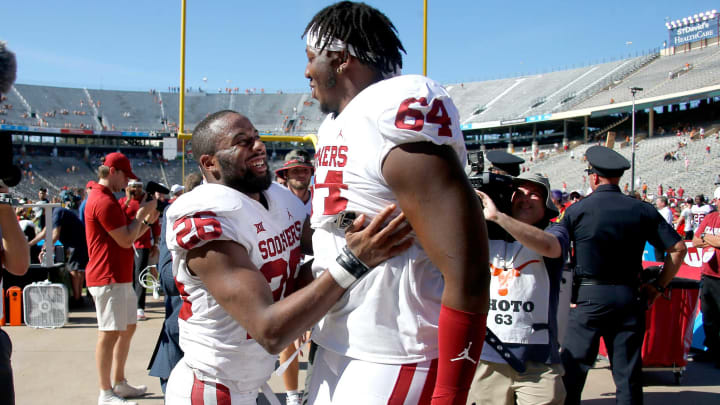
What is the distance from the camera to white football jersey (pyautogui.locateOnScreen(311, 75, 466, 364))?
122cm

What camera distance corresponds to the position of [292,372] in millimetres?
3973

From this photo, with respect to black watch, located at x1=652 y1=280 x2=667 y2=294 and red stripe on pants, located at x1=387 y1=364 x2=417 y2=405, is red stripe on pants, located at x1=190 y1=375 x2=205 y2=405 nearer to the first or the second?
red stripe on pants, located at x1=387 y1=364 x2=417 y2=405

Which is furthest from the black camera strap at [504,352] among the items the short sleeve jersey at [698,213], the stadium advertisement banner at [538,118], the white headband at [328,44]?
the stadium advertisement banner at [538,118]

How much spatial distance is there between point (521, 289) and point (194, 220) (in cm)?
198

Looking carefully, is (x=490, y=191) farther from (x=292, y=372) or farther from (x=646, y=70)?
(x=646, y=70)

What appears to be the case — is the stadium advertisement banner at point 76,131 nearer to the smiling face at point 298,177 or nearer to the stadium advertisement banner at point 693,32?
the smiling face at point 298,177

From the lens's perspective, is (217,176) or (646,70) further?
(646,70)

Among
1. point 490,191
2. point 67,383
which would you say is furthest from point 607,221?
point 67,383

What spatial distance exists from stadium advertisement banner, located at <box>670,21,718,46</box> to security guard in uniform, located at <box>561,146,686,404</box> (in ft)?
145

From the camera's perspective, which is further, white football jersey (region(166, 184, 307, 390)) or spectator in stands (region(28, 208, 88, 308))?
spectator in stands (region(28, 208, 88, 308))

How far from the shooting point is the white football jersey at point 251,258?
1.63 m

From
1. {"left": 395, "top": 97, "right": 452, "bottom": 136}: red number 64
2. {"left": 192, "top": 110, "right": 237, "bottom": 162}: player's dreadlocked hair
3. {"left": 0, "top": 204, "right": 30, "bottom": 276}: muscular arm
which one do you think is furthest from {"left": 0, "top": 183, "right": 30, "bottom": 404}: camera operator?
{"left": 395, "top": 97, "right": 452, "bottom": 136}: red number 64

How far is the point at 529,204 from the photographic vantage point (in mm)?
3072

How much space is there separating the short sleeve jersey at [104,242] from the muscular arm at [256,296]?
2.89 meters
